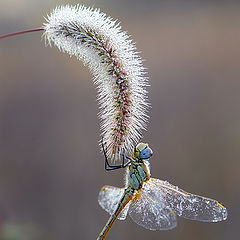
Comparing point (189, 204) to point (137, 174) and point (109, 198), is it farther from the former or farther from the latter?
point (109, 198)

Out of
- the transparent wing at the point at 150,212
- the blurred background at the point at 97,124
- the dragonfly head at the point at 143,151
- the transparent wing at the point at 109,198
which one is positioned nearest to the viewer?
the dragonfly head at the point at 143,151

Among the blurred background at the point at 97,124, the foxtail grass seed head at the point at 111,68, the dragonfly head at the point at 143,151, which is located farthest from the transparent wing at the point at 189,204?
the blurred background at the point at 97,124

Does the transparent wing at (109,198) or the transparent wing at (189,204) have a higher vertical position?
the transparent wing at (189,204)

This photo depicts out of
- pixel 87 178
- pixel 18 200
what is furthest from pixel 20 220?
pixel 87 178

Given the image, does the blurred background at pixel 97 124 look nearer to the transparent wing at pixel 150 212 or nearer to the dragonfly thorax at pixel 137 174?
the transparent wing at pixel 150 212

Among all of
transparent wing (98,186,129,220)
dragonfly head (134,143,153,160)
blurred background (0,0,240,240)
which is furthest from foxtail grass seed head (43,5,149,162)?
blurred background (0,0,240,240)

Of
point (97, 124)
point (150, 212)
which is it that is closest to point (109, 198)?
point (150, 212)
